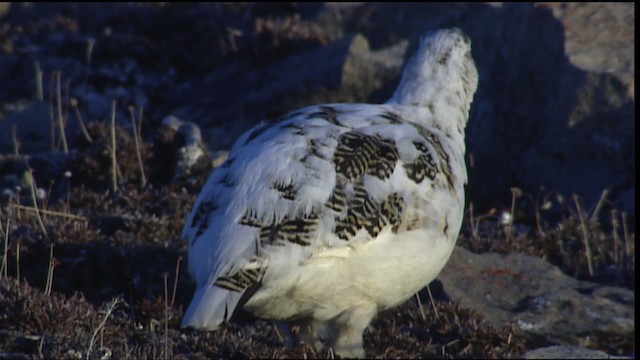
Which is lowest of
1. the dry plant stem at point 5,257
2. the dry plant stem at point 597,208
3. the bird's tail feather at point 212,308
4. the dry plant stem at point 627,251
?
the dry plant stem at point 627,251

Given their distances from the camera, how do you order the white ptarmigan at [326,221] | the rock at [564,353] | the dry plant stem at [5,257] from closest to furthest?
the white ptarmigan at [326,221], the rock at [564,353], the dry plant stem at [5,257]

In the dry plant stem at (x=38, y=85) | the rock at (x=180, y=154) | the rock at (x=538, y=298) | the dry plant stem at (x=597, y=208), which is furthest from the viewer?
the dry plant stem at (x=38, y=85)

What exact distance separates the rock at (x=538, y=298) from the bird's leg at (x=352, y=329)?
1151mm

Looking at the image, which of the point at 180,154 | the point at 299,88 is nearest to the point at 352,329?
the point at 180,154

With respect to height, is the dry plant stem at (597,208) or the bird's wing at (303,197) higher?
the bird's wing at (303,197)

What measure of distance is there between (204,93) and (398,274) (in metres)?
6.84

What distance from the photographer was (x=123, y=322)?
606 cm

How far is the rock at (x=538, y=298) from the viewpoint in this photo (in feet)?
22.4

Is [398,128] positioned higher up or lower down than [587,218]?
higher up

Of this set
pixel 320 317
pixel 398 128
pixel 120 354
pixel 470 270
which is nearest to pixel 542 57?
pixel 470 270

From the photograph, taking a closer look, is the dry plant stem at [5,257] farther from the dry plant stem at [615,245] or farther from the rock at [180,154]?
the dry plant stem at [615,245]

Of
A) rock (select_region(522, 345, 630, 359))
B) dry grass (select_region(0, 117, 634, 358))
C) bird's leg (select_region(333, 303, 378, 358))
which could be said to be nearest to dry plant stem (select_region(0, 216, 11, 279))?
dry grass (select_region(0, 117, 634, 358))

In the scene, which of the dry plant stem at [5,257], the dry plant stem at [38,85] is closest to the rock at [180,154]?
the dry plant stem at [5,257]

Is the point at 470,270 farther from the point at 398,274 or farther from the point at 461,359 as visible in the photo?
the point at 398,274
